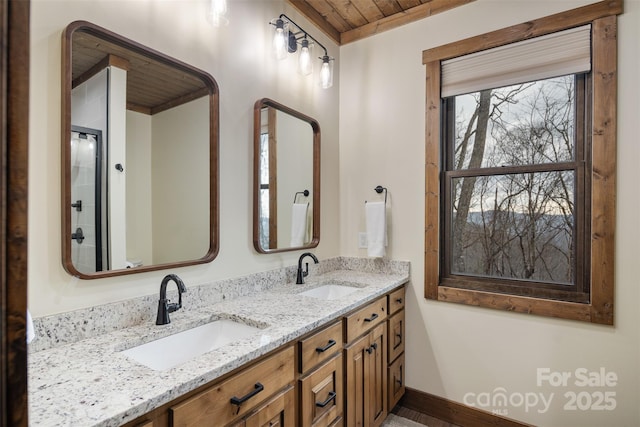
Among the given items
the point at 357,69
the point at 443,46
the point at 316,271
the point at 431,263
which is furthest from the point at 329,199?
the point at 443,46

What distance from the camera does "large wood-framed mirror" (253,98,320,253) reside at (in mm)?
1836

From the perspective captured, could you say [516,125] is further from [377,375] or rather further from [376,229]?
[377,375]

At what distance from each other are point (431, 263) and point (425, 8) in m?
1.68

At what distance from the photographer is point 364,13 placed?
7.55 ft

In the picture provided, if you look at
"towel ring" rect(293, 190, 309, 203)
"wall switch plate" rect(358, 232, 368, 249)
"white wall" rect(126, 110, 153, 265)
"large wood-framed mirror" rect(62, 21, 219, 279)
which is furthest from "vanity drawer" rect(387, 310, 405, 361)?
"white wall" rect(126, 110, 153, 265)

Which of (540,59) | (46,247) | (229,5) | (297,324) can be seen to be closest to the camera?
(46,247)

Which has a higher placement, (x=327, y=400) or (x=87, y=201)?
(x=87, y=201)

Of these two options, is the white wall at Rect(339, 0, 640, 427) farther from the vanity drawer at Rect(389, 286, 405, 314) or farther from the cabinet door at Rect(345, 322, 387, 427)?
the cabinet door at Rect(345, 322, 387, 427)

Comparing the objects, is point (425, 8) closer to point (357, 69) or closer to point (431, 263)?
A: point (357, 69)

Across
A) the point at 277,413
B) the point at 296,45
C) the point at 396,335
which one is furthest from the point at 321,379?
the point at 296,45

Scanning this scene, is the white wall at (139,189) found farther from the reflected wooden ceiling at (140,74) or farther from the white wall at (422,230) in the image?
the white wall at (422,230)

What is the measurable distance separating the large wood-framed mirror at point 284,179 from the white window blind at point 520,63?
97cm

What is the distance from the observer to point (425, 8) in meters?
Result: 2.20

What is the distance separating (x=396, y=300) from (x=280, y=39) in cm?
171
